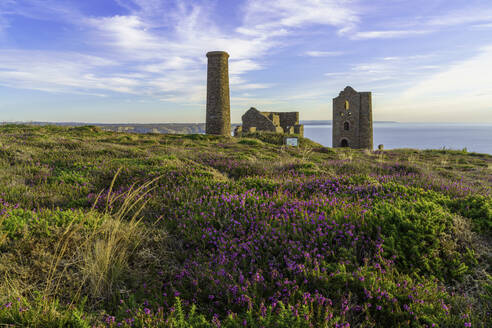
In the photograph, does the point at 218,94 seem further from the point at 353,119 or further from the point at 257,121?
the point at 353,119

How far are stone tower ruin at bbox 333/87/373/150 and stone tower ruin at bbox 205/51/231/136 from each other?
82.6 feet

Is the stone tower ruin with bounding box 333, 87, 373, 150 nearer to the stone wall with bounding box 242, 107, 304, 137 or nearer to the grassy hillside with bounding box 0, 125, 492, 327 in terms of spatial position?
the stone wall with bounding box 242, 107, 304, 137

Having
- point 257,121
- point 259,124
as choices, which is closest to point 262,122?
point 259,124

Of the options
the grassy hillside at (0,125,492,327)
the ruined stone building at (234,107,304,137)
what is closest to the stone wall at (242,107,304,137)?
the ruined stone building at (234,107,304,137)

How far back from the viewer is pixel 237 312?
7.97 feet

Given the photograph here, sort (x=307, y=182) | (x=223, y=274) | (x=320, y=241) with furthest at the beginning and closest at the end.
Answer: (x=307, y=182)
(x=320, y=241)
(x=223, y=274)

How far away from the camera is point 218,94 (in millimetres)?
28156

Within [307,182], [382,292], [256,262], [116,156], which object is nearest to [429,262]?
[382,292]

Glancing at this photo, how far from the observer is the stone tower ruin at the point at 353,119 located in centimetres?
4528

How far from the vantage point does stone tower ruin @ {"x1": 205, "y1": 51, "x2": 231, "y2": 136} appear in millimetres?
27641

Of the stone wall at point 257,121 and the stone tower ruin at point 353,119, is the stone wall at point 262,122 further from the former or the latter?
the stone tower ruin at point 353,119

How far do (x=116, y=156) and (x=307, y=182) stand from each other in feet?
21.7

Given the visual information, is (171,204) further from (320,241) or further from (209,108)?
(209,108)

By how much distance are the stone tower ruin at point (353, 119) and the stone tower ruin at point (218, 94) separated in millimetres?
25170
